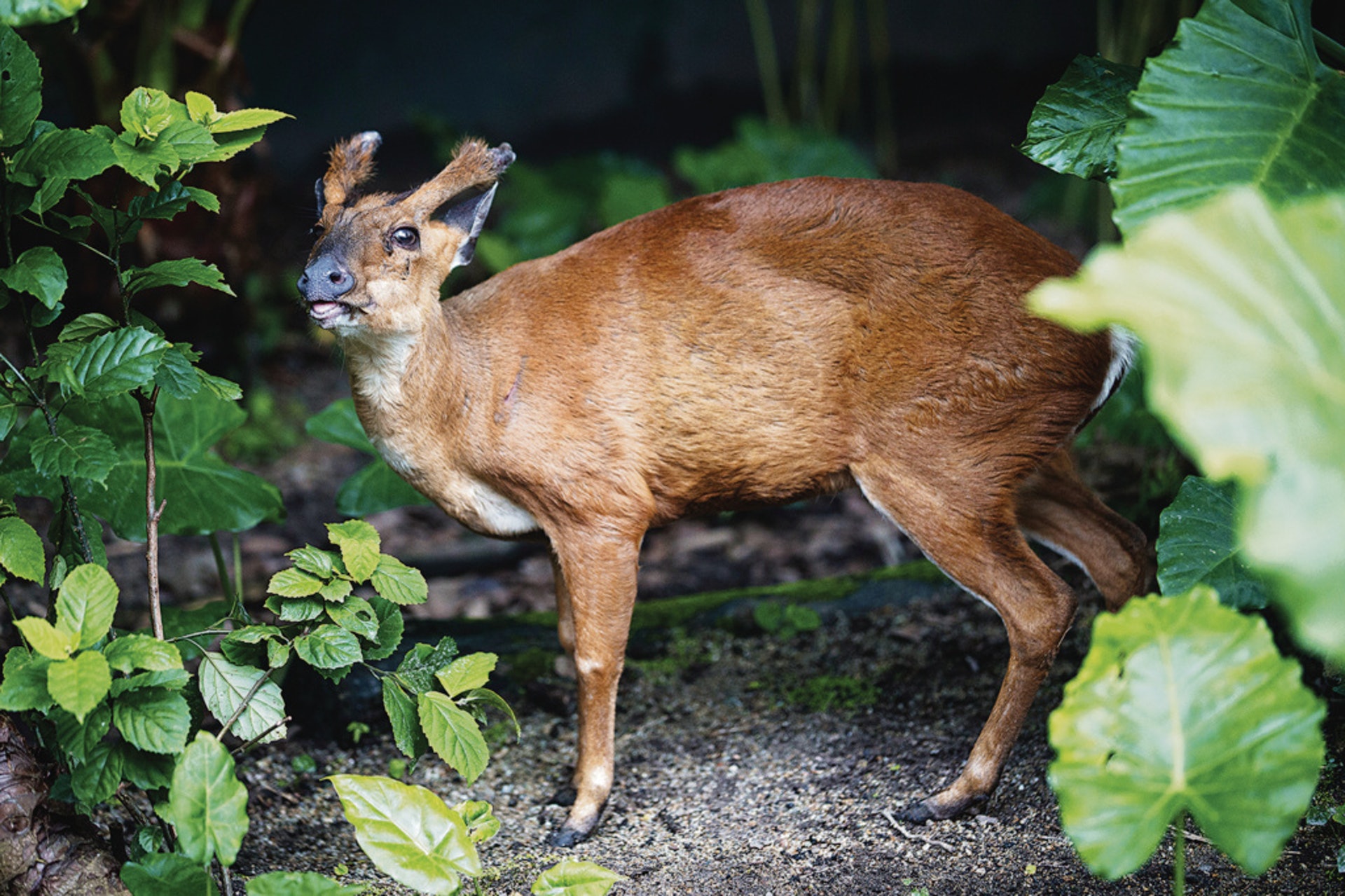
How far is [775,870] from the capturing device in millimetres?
3287

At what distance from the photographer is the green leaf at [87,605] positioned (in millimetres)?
2598

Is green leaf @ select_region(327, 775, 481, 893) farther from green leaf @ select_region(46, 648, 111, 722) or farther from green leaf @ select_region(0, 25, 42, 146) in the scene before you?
green leaf @ select_region(0, 25, 42, 146)

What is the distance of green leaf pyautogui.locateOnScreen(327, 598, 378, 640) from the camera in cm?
302

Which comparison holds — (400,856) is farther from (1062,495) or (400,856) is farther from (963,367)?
(1062,495)

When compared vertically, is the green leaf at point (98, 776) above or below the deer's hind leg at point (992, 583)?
above

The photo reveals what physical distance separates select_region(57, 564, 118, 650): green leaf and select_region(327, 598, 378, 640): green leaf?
54 centimetres

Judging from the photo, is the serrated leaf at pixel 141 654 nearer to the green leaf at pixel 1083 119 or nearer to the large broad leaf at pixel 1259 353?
the large broad leaf at pixel 1259 353

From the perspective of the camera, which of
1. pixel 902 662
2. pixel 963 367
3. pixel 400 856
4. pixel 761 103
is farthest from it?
pixel 761 103

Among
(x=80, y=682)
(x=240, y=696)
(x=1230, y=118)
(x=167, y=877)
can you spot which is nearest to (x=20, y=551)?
(x=80, y=682)

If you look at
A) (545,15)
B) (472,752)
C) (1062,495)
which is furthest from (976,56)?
(472,752)

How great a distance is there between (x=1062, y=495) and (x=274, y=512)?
274 centimetres

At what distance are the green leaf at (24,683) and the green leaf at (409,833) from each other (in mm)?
643

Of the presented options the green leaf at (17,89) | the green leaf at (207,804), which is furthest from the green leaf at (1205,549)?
the green leaf at (17,89)

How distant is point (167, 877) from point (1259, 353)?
2.38 metres
